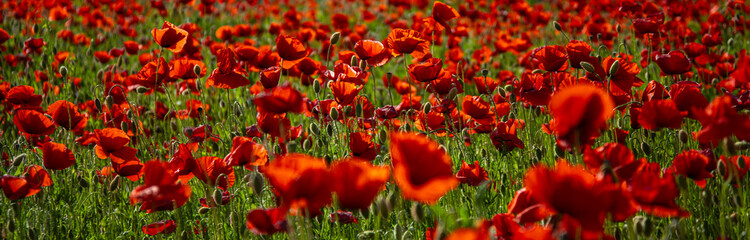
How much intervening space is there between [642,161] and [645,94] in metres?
0.88

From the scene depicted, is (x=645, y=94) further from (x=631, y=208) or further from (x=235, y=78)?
(x=235, y=78)

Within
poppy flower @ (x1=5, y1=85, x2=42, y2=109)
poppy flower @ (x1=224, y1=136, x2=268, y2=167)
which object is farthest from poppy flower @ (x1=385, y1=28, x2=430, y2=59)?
poppy flower @ (x1=5, y1=85, x2=42, y2=109)

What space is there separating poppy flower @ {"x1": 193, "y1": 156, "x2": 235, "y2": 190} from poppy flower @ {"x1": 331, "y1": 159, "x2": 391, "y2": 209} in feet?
2.53

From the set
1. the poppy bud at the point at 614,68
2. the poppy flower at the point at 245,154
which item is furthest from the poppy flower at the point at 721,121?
the poppy flower at the point at 245,154

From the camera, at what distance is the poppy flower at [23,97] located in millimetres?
2670

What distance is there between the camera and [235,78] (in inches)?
99.3

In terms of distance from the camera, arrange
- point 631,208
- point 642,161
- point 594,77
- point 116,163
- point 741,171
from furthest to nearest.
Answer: point 594,77
point 116,163
point 741,171
point 642,161
point 631,208

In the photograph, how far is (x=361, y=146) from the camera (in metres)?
2.17

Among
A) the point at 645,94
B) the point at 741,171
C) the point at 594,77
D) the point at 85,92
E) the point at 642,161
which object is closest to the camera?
the point at 642,161

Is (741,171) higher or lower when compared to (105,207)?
higher

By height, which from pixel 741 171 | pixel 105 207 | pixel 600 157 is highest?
pixel 600 157

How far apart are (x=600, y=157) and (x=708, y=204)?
0.50 metres

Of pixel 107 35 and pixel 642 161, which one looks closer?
pixel 642 161

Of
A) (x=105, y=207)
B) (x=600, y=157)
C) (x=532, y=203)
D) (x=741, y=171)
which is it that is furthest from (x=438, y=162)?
(x=105, y=207)
